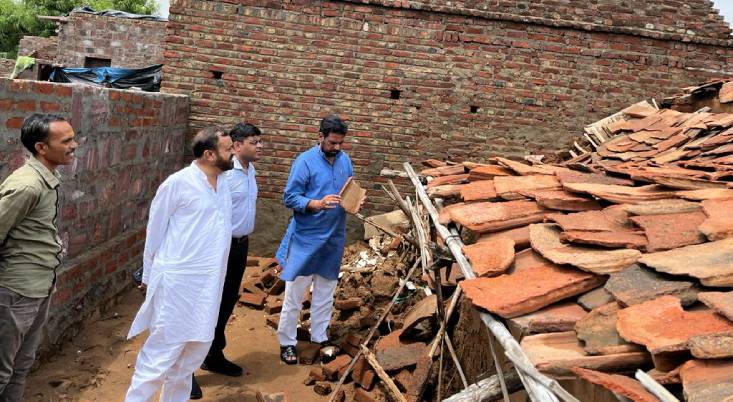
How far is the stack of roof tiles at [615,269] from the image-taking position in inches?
59.2

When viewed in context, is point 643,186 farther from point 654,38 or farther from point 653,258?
point 654,38

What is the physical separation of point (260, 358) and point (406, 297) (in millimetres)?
1610

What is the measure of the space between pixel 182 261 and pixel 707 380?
2744mm

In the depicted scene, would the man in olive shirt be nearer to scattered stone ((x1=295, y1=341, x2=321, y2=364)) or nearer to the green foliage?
scattered stone ((x1=295, y1=341, x2=321, y2=364))

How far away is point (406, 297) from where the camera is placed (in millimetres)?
5785

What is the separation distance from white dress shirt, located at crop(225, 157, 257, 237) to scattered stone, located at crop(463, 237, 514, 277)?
2.34m

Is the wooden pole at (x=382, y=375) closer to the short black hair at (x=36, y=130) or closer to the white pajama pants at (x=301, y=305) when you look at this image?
the white pajama pants at (x=301, y=305)

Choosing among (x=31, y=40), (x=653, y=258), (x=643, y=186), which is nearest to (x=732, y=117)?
(x=643, y=186)

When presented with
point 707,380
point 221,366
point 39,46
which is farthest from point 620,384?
point 39,46

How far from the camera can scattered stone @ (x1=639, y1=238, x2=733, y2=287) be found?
5.85 ft

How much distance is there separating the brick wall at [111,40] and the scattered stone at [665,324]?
15.1 m

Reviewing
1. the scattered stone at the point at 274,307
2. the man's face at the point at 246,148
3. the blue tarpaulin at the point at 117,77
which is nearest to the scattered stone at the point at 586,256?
the man's face at the point at 246,148

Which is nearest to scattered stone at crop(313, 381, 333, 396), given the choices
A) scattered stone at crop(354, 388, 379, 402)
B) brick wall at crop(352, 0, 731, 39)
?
scattered stone at crop(354, 388, 379, 402)

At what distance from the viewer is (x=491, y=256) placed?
8.07 ft
